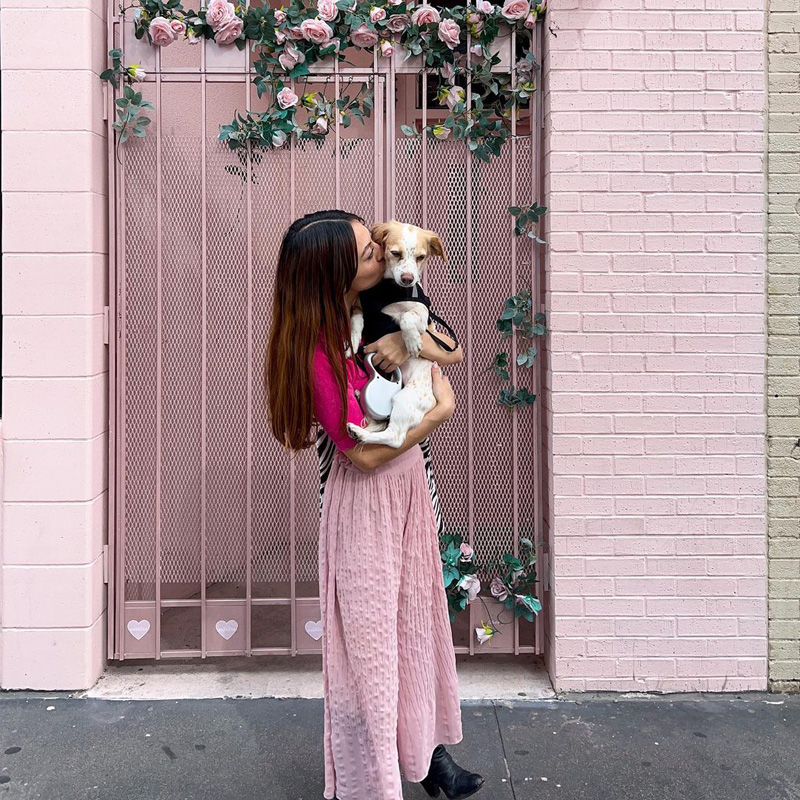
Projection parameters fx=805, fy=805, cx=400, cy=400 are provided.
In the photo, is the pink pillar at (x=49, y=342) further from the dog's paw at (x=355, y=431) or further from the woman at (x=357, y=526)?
the dog's paw at (x=355, y=431)

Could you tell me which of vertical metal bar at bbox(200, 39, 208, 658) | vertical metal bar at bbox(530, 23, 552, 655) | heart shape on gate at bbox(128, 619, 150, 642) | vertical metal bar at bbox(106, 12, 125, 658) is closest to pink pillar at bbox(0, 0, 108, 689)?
vertical metal bar at bbox(106, 12, 125, 658)

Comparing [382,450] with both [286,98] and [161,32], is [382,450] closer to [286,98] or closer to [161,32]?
[286,98]

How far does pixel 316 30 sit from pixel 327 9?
0.36ft

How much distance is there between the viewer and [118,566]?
3809mm

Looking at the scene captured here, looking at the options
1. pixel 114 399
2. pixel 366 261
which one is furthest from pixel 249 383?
pixel 366 261

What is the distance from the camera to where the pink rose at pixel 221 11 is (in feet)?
12.0

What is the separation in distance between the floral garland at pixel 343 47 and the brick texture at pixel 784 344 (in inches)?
42.8

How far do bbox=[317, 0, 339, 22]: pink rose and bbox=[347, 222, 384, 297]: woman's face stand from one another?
1699mm

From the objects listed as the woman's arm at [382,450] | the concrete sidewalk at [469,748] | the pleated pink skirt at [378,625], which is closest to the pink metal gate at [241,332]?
the concrete sidewalk at [469,748]

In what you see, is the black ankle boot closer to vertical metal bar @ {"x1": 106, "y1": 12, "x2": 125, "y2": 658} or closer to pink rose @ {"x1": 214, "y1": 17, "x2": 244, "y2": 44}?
vertical metal bar @ {"x1": 106, "y1": 12, "x2": 125, "y2": 658}

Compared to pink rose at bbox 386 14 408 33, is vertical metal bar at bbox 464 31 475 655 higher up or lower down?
lower down

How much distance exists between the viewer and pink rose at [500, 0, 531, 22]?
365 centimetres

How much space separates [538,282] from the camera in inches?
149

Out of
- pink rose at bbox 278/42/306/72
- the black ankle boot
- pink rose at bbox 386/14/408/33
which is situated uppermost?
pink rose at bbox 386/14/408/33
